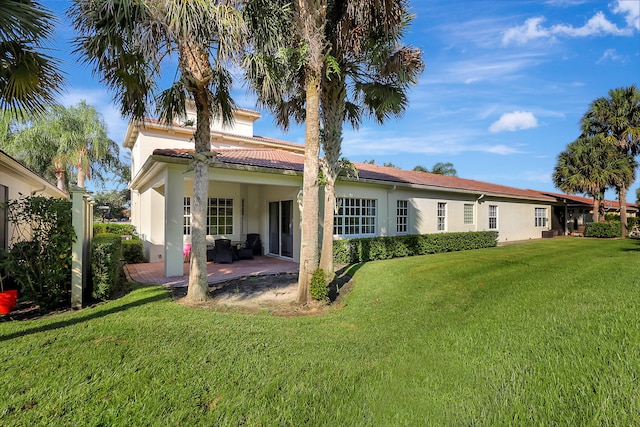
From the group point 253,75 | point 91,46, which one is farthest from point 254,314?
point 91,46

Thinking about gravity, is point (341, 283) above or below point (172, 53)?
below

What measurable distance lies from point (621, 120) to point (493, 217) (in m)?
12.8

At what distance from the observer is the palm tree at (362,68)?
7.40 m

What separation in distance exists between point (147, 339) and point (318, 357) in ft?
8.52

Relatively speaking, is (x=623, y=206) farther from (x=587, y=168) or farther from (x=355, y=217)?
(x=355, y=217)

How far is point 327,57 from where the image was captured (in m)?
7.26

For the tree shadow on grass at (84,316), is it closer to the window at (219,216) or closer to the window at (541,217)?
the window at (219,216)

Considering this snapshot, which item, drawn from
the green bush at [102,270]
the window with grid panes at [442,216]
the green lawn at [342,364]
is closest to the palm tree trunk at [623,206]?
the window with grid panes at [442,216]

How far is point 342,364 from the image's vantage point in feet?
12.7

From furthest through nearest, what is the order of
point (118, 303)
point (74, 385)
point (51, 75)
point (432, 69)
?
point (432, 69), point (118, 303), point (51, 75), point (74, 385)

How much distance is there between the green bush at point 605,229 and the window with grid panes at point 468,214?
1273 cm

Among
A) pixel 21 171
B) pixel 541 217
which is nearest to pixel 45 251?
pixel 21 171

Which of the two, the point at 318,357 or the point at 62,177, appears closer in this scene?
the point at 318,357

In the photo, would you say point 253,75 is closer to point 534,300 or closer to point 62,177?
point 534,300
